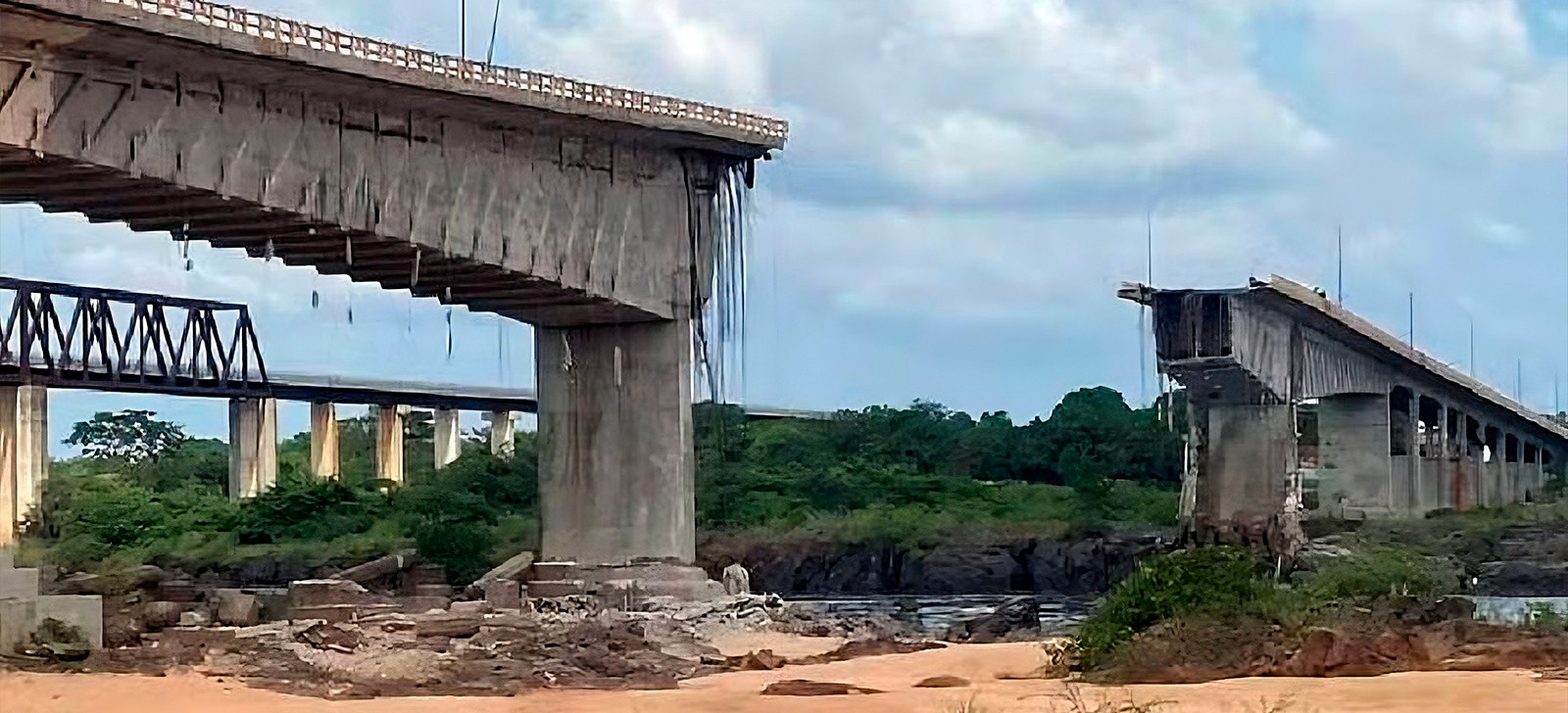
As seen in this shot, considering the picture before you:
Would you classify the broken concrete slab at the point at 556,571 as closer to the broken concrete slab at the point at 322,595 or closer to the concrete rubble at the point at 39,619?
the broken concrete slab at the point at 322,595

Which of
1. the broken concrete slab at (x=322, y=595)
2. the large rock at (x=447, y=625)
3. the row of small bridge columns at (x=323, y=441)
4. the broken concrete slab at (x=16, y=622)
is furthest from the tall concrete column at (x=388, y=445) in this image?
the broken concrete slab at (x=16, y=622)

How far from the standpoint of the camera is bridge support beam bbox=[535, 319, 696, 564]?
166ft

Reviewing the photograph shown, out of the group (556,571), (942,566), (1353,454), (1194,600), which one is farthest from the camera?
(1353,454)

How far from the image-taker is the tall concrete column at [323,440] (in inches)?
4087

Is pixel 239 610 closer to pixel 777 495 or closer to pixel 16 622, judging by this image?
pixel 16 622

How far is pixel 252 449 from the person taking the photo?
97.9 meters

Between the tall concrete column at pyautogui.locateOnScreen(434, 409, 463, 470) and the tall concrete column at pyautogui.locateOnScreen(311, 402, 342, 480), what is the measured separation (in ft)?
22.1

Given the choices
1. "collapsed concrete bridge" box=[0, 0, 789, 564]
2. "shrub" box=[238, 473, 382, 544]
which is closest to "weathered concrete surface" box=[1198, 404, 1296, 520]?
"collapsed concrete bridge" box=[0, 0, 789, 564]

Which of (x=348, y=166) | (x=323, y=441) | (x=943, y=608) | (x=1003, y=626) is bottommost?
(x=943, y=608)

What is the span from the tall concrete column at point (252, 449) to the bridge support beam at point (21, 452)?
10163 millimetres

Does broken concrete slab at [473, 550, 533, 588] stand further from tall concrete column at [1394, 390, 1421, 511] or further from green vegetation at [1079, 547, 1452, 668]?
tall concrete column at [1394, 390, 1421, 511]

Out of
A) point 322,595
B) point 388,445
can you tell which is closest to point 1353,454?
point 388,445

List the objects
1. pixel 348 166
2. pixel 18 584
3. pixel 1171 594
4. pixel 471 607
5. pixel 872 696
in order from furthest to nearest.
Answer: pixel 471 607 < pixel 348 166 < pixel 18 584 < pixel 1171 594 < pixel 872 696

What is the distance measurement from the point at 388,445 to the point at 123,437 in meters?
24.4
